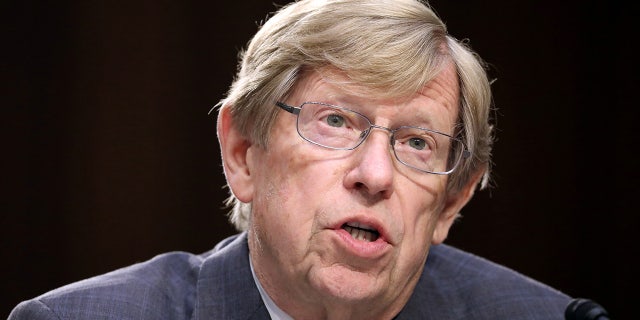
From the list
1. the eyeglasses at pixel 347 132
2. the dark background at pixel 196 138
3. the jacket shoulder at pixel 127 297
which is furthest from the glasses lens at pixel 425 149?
the dark background at pixel 196 138

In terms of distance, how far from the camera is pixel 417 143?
2117 millimetres

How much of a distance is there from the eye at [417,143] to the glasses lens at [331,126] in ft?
0.42

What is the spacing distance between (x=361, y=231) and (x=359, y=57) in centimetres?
41

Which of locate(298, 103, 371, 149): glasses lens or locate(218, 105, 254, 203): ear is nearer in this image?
locate(298, 103, 371, 149): glasses lens

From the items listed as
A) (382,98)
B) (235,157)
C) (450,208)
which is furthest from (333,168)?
(450,208)

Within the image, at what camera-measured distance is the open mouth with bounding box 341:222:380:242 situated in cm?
199

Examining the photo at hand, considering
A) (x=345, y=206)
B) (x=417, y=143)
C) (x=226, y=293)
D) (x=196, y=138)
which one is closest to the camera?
(x=345, y=206)

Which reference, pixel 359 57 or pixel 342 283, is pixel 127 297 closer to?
pixel 342 283

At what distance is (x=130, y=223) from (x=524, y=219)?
163 cm

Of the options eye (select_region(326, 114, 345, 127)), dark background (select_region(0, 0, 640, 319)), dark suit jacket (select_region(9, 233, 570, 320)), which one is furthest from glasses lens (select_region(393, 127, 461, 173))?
dark background (select_region(0, 0, 640, 319))

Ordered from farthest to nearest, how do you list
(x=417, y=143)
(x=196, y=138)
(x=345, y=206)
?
(x=196, y=138)
(x=417, y=143)
(x=345, y=206)

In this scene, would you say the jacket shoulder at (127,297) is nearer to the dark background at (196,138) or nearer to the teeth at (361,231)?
the teeth at (361,231)

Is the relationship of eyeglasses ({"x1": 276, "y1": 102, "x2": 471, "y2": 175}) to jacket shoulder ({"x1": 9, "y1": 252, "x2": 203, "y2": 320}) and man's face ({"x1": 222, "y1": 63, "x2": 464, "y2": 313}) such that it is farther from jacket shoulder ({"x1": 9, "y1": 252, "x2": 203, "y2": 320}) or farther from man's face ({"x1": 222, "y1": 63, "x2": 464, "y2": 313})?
jacket shoulder ({"x1": 9, "y1": 252, "x2": 203, "y2": 320})

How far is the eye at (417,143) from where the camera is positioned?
2.10m
